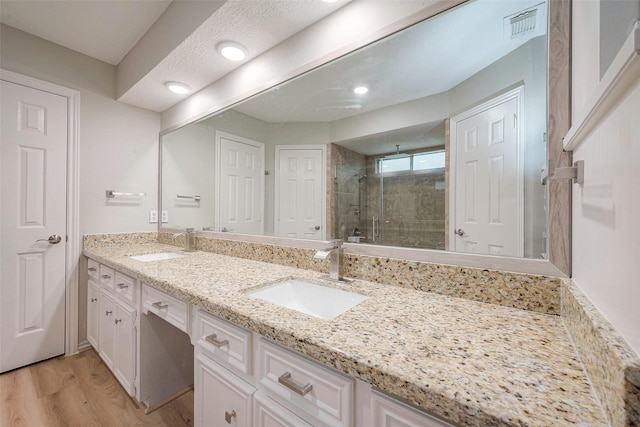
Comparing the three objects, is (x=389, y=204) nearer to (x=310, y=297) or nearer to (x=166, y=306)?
(x=310, y=297)

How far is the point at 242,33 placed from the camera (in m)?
1.42

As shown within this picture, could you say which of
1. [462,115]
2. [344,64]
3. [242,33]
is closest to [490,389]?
[462,115]

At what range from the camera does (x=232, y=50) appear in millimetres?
1551

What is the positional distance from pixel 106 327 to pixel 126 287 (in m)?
0.52

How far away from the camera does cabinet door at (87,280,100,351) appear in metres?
1.90

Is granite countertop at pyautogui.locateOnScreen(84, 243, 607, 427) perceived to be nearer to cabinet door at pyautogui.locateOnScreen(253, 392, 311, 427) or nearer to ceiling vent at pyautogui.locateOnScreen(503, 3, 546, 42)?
cabinet door at pyautogui.locateOnScreen(253, 392, 311, 427)

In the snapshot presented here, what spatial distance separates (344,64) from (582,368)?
1.38 meters

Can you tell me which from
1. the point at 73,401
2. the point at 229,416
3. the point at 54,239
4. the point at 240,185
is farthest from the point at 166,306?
the point at 54,239

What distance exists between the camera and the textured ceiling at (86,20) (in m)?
1.63

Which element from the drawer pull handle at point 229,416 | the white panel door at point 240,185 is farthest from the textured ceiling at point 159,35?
the drawer pull handle at point 229,416

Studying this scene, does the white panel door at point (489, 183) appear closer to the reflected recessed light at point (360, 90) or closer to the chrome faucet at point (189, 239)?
the reflected recessed light at point (360, 90)

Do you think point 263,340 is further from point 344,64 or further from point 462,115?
point 344,64

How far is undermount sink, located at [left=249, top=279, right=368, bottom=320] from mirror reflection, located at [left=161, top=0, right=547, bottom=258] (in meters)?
0.30

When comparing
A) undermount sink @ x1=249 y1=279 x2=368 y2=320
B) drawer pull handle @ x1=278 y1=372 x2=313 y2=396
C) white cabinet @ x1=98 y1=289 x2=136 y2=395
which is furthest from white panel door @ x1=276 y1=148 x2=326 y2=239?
white cabinet @ x1=98 y1=289 x2=136 y2=395
